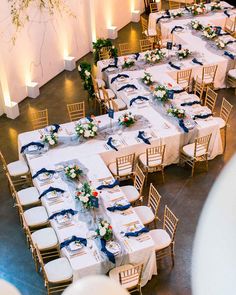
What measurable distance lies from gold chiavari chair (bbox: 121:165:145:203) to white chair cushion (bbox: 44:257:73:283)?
5.89 ft

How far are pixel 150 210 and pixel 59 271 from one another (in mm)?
1955

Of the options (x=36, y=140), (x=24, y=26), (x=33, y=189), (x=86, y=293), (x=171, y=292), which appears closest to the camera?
(x=86, y=293)

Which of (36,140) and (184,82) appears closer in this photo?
(36,140)

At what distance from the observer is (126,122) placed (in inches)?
353

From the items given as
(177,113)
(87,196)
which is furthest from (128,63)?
(87,196)

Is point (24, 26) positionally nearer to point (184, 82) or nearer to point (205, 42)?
point (184, 82)

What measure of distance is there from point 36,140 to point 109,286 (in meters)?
8.37

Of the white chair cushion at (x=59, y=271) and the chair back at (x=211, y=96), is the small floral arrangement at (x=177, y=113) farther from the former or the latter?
the white chair cushion at (x=59, y=271)

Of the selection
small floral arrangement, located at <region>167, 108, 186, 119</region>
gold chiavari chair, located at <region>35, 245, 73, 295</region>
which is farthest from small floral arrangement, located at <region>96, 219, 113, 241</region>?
small floral arrangement, located at <region>167, 108, 186, 119</region>

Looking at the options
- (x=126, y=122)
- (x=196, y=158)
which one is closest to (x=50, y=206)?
(x=126, y=122)

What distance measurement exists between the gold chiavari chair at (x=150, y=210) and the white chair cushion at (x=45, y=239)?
4.83 feet

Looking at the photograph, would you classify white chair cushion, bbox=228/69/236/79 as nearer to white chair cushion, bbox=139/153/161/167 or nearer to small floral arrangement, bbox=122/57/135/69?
small floral arrangement, bbox=122/57/135/69

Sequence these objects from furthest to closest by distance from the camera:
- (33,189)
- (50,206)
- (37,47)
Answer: (37,47) → (33,189) → (50,206)

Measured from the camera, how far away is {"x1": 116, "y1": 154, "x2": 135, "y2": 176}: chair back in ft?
27.6
